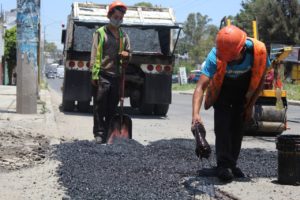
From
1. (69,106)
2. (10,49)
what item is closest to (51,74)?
(10,49)

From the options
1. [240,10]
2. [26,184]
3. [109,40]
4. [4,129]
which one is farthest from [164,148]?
[240,10]

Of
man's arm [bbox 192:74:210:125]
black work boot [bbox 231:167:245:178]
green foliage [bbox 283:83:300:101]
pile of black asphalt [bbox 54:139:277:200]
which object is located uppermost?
man's arm [bbox 192:74:210:125]

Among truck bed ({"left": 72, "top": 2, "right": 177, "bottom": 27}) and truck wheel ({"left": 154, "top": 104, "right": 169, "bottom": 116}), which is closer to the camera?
truck bed ({"left": 72, "top": 2, "right": 177, "bottom": 27})

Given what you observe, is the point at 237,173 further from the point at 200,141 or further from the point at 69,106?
the point at 69,106

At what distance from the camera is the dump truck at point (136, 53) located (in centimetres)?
1557

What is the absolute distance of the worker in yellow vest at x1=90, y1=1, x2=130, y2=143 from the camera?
358 inches

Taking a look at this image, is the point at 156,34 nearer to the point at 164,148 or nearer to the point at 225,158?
the point at 164,148

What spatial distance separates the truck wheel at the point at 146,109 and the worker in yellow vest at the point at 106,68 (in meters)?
7.31

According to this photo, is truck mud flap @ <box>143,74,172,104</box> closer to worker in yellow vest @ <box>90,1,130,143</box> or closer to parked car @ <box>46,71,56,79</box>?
worker in yellow vest @ <box>90,1,130,143</box>

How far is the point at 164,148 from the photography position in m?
8.56

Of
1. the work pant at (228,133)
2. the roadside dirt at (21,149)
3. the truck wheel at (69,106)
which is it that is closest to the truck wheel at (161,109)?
the truck wheel at (69,106)

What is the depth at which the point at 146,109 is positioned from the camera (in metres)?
16.9

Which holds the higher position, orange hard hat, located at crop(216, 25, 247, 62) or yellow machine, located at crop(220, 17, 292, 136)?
orange hard hat, located at crop(216, 25, 247, 62)

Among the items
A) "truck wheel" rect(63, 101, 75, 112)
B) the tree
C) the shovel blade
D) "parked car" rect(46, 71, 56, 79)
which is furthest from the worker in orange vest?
"parked car" rect(46, 71, 56, 79)
